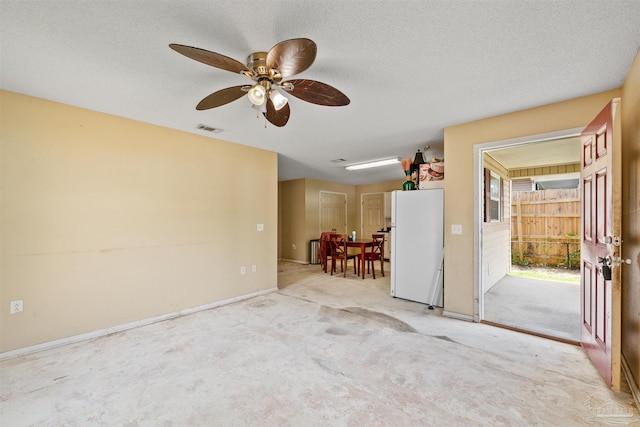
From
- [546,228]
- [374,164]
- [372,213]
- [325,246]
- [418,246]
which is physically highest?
[374,164]

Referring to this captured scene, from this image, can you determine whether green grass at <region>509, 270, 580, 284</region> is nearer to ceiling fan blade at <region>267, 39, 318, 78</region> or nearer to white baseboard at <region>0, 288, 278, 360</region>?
white baseboard at <region>0, 288, 278, 360</region>

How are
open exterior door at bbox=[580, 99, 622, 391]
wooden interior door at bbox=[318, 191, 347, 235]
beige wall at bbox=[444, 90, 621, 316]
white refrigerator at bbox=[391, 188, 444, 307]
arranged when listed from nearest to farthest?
open exterior door at bbox=[580, 99, 622, 391]
beige wall at bbox=[444, 90, 621, 316]
white refrigerator at bbox=[391, 188, 444, 307]
wooden interior door at bbox=[318, 191, 347, 235]

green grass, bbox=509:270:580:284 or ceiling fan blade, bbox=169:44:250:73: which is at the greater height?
ceiling fan blade, bbox=169:44:250:73

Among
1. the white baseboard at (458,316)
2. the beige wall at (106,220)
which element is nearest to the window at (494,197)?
the white baseboard at (458,316)

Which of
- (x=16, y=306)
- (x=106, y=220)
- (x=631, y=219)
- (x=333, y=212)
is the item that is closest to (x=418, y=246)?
(x=631, y=219)

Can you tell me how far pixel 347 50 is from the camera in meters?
1.82

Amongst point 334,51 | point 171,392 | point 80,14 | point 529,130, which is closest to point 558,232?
point 529,130

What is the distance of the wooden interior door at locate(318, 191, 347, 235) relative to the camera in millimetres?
7595

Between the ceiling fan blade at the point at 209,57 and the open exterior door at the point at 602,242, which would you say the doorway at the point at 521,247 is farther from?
the ceiling fan blade at the point at 209,57

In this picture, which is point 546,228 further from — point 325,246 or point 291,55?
point 291,55

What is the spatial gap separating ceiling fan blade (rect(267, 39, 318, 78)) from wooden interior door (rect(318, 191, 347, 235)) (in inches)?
232

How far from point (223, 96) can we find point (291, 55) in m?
0.74

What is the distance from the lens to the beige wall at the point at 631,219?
1866 mm

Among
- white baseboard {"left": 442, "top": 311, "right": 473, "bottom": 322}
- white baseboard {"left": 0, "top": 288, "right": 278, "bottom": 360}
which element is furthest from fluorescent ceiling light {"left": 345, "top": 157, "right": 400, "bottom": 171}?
white baseboard {"left": 0, "top": 288, "right": 278, "bottom": 360}
